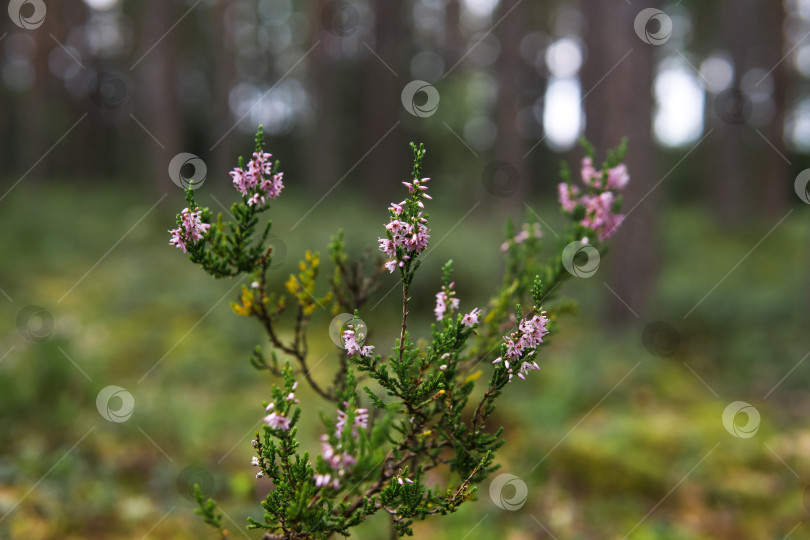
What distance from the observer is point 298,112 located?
31406mm

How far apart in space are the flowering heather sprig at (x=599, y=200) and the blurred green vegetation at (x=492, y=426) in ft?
8.49

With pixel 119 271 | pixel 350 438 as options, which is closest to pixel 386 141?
pixel 119 271

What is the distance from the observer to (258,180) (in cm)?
210

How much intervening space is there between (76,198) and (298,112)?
624 inches

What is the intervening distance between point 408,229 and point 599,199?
1.16 m

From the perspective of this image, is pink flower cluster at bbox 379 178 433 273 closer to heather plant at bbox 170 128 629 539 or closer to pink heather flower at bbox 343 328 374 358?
heather plant at bbox 170 128 629 539

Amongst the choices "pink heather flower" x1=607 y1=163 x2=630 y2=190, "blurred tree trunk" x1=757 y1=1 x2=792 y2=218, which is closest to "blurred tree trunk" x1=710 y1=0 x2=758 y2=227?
"blurred tree trunk" x1=757 y1=1 x2=792 y2=218

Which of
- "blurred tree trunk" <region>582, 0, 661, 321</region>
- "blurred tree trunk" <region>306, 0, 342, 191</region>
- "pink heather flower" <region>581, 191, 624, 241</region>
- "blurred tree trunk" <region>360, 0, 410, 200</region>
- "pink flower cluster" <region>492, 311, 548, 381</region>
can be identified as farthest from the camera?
"blurred tree trunk" <region>306, 0, 342, 191</region>

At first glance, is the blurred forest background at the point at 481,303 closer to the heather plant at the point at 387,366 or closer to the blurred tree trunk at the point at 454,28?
the blurred tree trunk at the point at 454,28

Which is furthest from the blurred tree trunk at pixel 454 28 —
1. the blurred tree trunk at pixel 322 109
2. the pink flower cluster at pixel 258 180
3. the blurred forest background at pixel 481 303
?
the pink flower cluster at pixel 258 180

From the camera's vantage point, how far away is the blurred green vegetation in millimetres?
4129

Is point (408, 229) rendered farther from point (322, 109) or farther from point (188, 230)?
point (322, 109)

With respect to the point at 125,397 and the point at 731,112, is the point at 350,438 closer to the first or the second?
the point at 125,397

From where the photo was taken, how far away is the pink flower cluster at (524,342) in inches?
71.7
